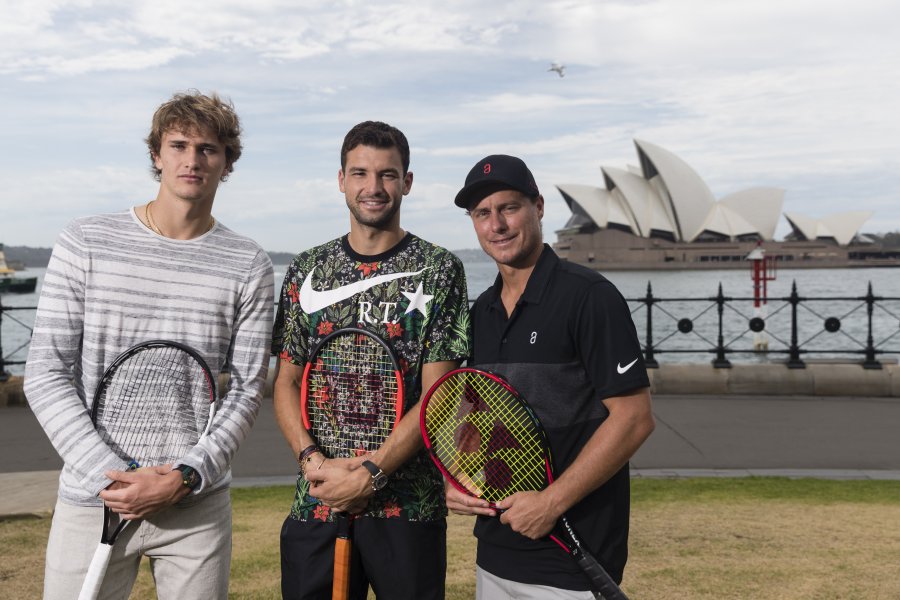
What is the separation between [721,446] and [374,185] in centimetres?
596

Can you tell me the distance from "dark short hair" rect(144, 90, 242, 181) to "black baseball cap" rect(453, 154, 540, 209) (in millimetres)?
736

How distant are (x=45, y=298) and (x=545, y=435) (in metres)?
1.48

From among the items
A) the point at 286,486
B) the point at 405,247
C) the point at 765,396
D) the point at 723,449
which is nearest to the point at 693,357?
the point at 765,396

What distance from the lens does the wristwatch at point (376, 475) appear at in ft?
7.92

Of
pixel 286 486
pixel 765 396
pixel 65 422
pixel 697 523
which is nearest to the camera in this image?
pixel 65 422

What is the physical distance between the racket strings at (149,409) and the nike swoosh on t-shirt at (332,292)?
40 centimetres

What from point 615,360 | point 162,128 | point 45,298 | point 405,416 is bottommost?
point 405,416

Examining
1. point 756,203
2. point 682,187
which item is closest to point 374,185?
point 682,187

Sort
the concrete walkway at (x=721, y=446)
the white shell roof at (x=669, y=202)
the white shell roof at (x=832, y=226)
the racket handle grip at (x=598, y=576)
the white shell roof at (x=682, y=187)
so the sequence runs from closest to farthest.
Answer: the racket handle grip at (x=598, y=576)
the concrete walkway at (x=721, y=446)
the white shell roof at (x=682, y=187)
the white shell roof at (x=669, y=202)
the white shell roof at (x=832, y=226)

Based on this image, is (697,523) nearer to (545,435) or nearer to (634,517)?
(634,517)

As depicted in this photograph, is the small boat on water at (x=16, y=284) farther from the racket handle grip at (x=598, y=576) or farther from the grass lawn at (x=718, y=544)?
the racket handle grip at (x=598, y=576)

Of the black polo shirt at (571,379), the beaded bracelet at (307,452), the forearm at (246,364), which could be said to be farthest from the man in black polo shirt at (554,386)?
the forearm at (246,364)

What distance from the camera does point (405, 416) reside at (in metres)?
2.46

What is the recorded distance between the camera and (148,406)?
95.3 inches
